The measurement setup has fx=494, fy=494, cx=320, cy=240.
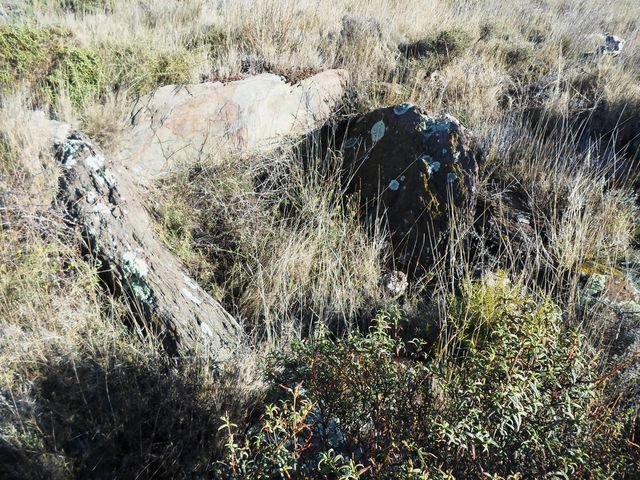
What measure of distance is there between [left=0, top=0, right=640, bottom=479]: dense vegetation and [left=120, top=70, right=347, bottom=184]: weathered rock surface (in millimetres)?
169

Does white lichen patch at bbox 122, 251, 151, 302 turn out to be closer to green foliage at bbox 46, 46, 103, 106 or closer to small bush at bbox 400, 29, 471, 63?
green foliage at bbox 46, 46, 103, 106

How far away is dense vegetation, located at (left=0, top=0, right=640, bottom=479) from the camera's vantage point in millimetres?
1894

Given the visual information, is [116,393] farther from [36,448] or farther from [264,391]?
[264,391]

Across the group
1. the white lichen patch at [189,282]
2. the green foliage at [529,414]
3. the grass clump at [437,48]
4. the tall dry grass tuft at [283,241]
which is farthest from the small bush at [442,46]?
the green foliage at [529,414]

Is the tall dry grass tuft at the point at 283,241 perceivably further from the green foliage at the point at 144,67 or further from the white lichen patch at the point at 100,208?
the green foliage at the point at 144,67

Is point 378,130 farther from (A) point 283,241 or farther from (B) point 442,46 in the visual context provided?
(B) point 442,46

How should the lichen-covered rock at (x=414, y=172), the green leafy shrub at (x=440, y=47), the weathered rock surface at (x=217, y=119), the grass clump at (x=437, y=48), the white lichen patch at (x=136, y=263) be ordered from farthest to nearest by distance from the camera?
the green leafy shrub at (x=440, y=47) < the grass clump at (x=437, y=48) < the weathered rock surface at (x=217, y=119) < the lichen-covered rock at (x=414, y=172) < the white lichen patch at (x=136, y=263)

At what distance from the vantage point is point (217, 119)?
4387 mm

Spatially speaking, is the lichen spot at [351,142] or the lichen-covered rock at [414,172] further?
the lichen spot at [351,142]

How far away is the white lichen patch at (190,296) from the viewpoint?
2.94 metres

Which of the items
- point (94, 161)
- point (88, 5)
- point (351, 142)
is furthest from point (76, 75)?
point (88, 5)

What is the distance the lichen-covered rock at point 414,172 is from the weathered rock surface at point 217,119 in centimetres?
85

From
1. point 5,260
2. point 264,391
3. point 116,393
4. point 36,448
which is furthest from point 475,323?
point 5,260

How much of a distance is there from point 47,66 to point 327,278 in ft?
10.3
